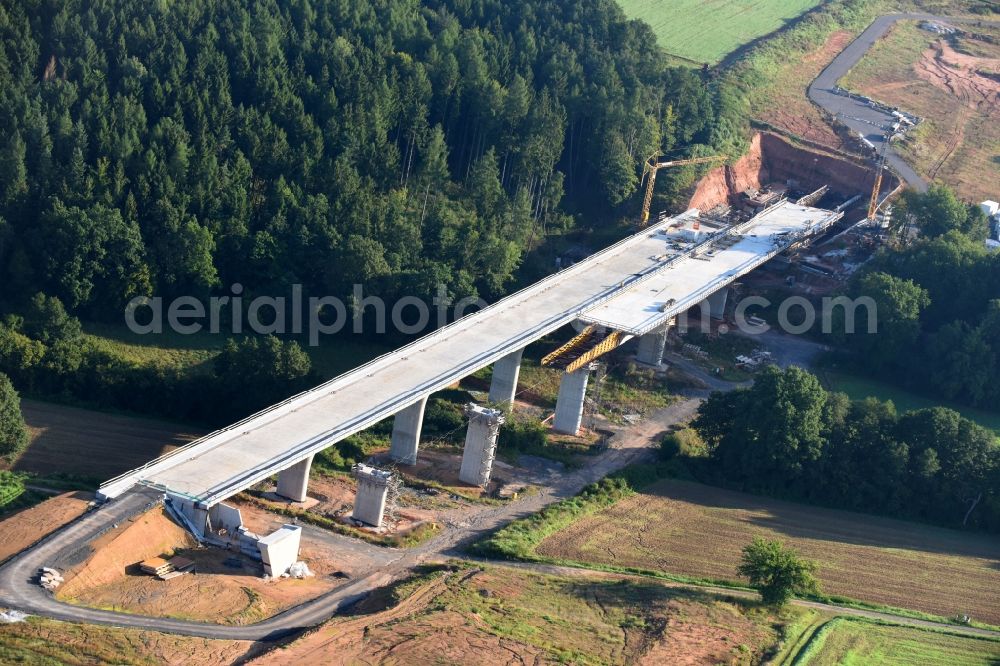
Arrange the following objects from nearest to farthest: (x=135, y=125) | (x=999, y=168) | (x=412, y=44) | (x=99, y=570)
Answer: (x=99, y=570), (x=135, y=125), (x=412, y=44), (x=999, y=168)

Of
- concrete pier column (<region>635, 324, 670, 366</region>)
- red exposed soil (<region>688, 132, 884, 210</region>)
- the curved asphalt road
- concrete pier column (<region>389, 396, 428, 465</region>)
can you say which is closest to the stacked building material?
the curved asphalt road

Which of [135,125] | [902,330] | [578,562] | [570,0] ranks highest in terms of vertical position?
[570,0]

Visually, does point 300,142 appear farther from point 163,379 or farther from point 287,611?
point 287,611

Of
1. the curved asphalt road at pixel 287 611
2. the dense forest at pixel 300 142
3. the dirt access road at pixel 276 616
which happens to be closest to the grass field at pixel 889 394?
the dense forest at pixel 300 142

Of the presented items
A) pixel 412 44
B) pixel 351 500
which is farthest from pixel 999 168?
pixel 351 500

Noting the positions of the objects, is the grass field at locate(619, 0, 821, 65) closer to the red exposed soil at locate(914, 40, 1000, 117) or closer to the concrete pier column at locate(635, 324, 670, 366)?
the red exposed soil at locate(914, 40, 1000, 117)

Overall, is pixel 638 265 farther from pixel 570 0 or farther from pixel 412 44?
pixel 570 0

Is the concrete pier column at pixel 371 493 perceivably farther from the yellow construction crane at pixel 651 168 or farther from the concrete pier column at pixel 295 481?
the yellow construction crane at pixel 651 168

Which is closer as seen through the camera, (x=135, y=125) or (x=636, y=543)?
(x=636, y=543)
